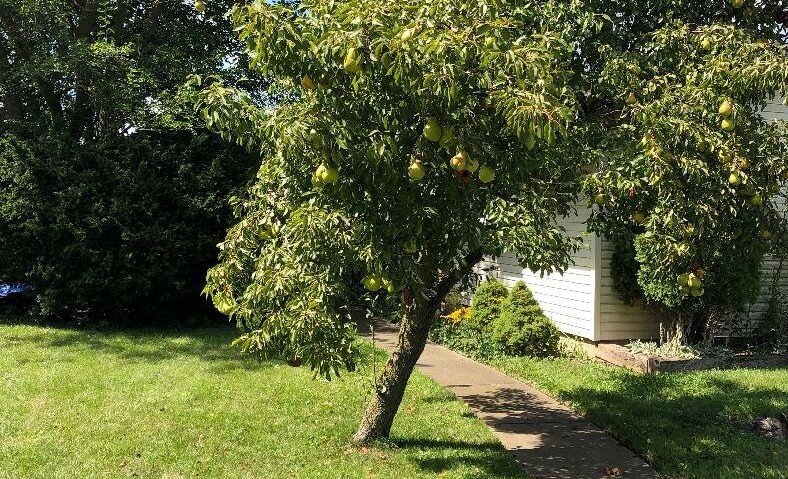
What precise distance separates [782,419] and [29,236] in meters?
9.73

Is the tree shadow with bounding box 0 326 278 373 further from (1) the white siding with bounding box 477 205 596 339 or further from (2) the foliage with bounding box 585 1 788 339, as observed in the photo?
(2) the foliage with bounding box 585 1 788 339

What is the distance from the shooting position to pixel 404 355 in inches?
191

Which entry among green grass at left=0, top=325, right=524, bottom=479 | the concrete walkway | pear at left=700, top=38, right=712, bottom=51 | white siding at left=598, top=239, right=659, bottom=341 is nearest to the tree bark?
green grass at left=0, top=325, right=524, bottom=479

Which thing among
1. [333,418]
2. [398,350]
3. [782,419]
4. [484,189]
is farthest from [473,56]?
[782,419]

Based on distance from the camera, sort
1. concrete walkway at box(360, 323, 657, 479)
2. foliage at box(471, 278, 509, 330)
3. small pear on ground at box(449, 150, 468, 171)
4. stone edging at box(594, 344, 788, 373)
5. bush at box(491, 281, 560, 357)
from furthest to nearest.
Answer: foliage at box(471, 278, 509, 330), bush at box(491, 281, 560, 357), stone edging at box(594, 344, 788, 373), concrete walkway at box(360, 323, 657, 479), small pear on ground at box(449, 150, 468, 171)

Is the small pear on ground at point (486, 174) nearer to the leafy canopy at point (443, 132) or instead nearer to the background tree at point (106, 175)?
the leafy canopy at point (443, 132)

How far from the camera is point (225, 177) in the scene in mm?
10812

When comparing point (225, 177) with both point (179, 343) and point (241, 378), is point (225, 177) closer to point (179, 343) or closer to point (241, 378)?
point (179, 343)

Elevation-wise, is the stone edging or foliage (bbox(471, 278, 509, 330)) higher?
foliage (bbox(471, 278, 509, 330))

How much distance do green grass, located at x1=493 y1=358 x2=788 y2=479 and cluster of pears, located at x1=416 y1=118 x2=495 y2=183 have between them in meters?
2.92

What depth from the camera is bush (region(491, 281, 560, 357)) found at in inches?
344

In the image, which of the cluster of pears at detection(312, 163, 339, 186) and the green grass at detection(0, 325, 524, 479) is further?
the green grass at detection(0, 325, 524, 479)

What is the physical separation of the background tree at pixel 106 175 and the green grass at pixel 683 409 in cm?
522

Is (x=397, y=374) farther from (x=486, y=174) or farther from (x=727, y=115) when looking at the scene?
(x=727, y=115)
